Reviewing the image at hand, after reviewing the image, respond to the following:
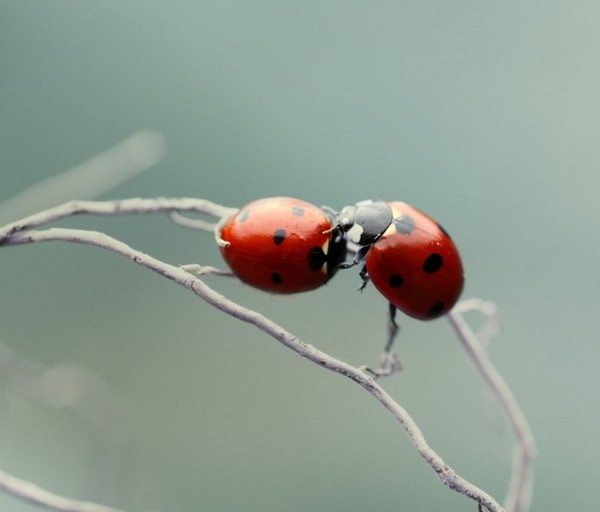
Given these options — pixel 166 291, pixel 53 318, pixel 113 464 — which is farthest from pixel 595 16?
pixel 113 464

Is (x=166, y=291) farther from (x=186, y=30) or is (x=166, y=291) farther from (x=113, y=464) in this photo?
(x=113, y=464)

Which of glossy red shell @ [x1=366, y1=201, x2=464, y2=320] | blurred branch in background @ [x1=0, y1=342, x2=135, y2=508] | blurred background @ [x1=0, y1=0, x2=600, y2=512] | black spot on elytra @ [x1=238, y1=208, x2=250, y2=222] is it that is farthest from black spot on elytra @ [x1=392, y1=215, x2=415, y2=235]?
blurred background @ [x1=0, y1=0, x2=600, y2=512]

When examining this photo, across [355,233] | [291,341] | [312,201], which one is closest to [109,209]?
[291,341]

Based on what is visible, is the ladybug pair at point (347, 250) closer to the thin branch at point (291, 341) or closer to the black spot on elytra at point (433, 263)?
the black spot on elytra at point (433, 263)

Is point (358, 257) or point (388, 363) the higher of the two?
point (358, 257)

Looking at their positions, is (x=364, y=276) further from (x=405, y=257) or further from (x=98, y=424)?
(x=98, y=424)

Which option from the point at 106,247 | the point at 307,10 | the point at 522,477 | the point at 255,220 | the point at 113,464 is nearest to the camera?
the point at 106,247

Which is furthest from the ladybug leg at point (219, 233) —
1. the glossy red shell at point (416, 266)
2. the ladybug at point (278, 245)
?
the glossy red shell at point (416, 266)

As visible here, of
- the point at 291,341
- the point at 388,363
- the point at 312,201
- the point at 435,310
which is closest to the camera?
the point at 291,341
